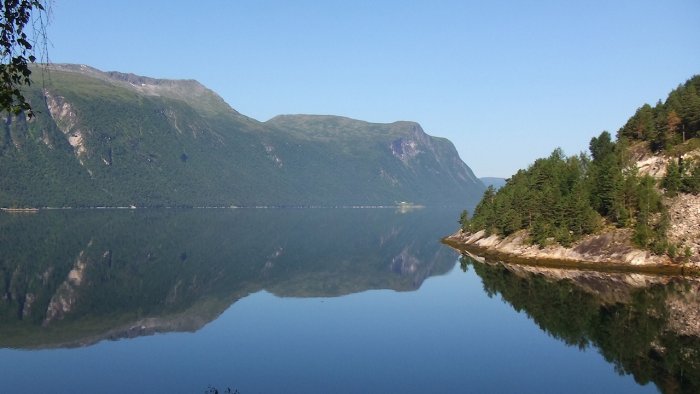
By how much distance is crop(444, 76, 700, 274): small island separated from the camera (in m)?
96.7

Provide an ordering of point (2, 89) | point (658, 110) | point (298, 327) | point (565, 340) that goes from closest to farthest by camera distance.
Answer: point (2, 89) < point (565, 340) < point (298, 327) < point (658, 110)

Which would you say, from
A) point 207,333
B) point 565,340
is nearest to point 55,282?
point 207,333

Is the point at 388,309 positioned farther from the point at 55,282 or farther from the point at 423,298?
the point at 55,282

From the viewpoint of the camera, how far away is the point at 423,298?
86.2 metres

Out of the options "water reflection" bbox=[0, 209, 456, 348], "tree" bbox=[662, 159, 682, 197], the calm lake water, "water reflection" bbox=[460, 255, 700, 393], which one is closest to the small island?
"tree" bbox=[662, 159, 682, 197]

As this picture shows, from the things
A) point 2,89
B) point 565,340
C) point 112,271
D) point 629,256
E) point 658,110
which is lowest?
point 112,271

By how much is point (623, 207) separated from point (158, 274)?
85.3m

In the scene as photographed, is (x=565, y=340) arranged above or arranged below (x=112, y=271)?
above

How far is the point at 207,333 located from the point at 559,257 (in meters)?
70.4

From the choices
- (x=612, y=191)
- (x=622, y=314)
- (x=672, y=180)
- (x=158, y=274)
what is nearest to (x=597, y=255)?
(x=612, y=191)

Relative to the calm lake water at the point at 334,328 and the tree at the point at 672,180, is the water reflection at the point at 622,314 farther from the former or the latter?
the tree at the point at 672,180

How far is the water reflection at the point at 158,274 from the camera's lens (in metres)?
65.0

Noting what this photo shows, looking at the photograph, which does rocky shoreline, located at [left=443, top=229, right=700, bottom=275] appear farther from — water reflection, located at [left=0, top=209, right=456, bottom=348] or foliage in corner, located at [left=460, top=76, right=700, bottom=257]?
water reflection, located at [left=0, top=209, right=456, bottom=348]

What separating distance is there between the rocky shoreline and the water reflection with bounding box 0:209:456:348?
15.9m
